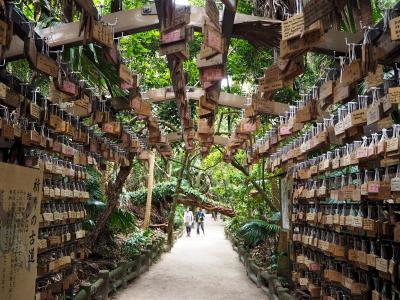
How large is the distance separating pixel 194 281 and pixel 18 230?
713 cm

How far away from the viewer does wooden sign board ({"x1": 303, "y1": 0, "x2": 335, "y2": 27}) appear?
2.41 metres

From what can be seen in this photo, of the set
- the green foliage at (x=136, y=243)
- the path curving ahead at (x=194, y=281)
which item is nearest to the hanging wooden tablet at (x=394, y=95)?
the path curving ahead at (x=194, y=281)

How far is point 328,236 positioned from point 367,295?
4.01 feet

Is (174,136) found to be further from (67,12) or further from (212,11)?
(212,11)

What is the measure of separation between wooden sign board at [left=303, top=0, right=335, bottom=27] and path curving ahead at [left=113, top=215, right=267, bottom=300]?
21.4 ft

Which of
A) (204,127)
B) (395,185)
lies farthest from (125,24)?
(204,127)

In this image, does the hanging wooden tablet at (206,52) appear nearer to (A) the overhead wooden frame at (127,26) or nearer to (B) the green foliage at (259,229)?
(A) the overhead wooden frame at (127,26)

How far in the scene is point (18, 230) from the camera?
3.24 meters

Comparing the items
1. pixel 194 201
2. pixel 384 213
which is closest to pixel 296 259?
pixel 384 213

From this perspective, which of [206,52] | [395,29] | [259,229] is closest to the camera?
[395,29]

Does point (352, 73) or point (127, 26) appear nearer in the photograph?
point (352, 73)

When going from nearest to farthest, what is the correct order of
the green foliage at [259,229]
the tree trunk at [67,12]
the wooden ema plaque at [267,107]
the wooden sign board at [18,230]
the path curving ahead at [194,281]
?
the wooden sign board at [18,230] < the tree trunk at [67,12] < the wooden ema plaque at [267,107] < the path curving ahead at [194,281] < the green foliage at [259,229]

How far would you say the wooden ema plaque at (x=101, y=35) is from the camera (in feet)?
10.7

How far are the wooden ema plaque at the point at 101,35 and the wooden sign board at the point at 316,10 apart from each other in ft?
4.99
